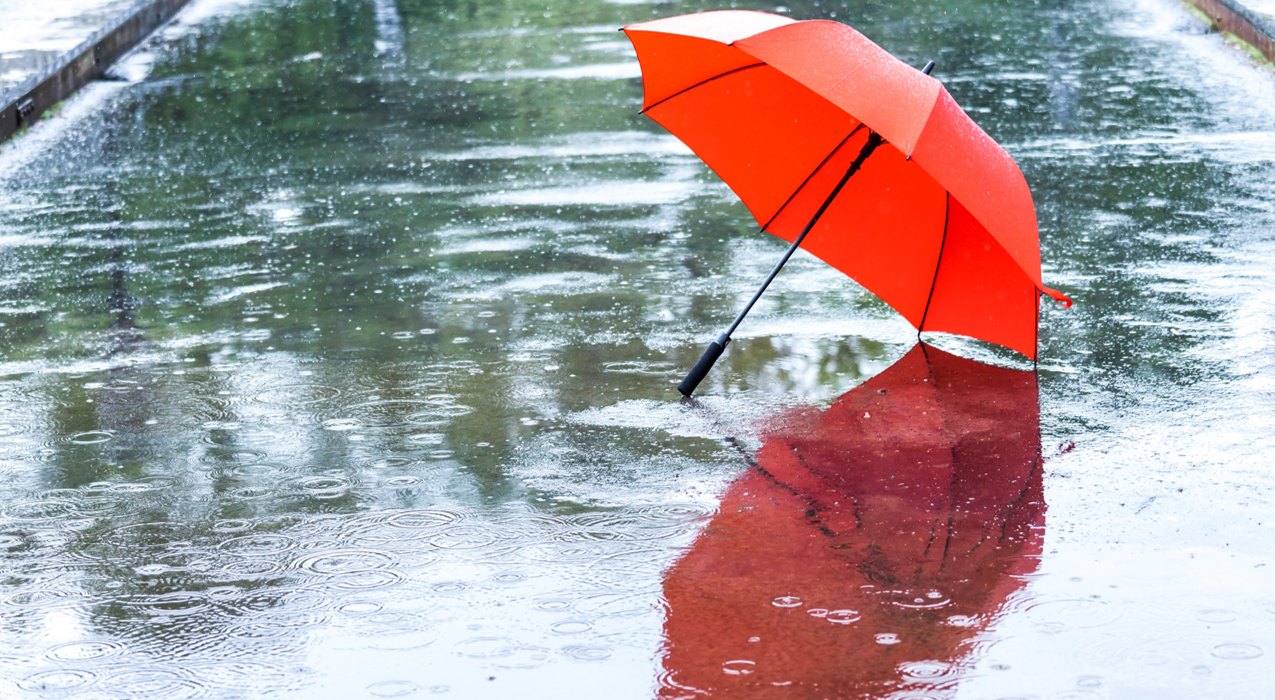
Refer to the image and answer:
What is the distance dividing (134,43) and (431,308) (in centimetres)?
967

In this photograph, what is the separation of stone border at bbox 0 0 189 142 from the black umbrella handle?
7491 millimetres

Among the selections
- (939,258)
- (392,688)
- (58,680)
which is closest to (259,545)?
(58,680)

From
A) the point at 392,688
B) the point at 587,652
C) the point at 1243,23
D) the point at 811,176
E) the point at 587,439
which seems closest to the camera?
the point at 392,688

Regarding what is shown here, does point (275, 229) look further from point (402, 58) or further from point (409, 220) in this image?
point (402, 58)

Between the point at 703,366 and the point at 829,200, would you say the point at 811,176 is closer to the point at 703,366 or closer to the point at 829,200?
the point at 829,200

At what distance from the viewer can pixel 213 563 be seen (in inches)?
185

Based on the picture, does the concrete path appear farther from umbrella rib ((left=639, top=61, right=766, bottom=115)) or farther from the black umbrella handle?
the black umbrella handle

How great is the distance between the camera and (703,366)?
234 inches

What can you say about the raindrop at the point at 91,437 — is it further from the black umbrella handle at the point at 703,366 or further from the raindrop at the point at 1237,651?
the raindrop at the point at 1237,651

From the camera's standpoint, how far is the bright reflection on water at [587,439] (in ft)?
13.4

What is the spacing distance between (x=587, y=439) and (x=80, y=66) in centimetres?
967

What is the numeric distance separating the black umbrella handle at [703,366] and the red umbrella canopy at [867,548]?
0.37 metres

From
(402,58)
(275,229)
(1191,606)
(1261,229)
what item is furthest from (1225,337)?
(402,58)

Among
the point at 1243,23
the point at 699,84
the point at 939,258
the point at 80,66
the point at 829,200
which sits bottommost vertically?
the point at 80,66
